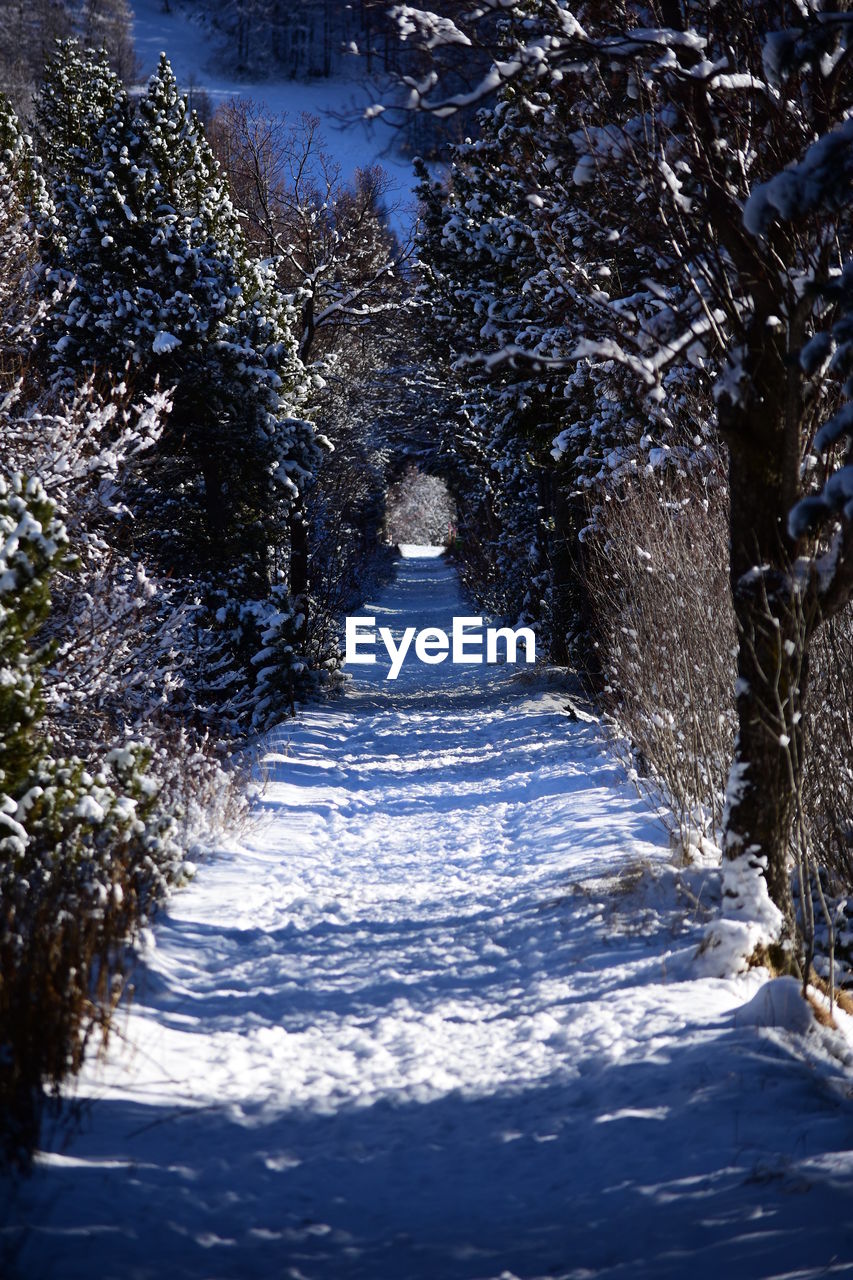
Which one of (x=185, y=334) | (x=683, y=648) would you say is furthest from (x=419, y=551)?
(x=683, y=648)

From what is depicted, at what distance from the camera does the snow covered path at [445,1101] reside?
10.3ft

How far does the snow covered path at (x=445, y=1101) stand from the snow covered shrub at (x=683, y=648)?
0.69 meters

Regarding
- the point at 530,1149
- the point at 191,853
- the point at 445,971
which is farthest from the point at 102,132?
the point at 530,1149

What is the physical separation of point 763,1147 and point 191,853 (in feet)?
16.2

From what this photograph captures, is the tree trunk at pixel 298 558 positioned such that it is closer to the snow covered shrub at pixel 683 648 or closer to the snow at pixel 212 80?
the snow covered shrub at pixel 683 648

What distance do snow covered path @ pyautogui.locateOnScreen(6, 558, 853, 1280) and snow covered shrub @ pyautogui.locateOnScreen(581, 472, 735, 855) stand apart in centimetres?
69

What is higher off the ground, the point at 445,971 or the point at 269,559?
the point at 269,559

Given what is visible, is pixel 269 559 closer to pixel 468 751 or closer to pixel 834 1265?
pixel 468 751

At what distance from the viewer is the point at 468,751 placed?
12.5m

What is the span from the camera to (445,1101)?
4.13 meters

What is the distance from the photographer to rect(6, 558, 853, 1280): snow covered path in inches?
123

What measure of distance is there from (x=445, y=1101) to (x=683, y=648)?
4.43m

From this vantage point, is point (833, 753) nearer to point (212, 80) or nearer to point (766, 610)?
point (766, 610)

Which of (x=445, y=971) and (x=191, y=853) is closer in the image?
(x=445, y=971)
